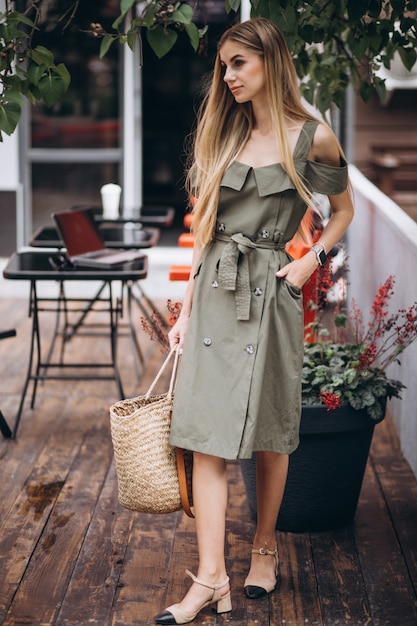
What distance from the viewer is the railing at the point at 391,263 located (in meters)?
4.56

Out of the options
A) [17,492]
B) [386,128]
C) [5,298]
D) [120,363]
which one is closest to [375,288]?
[120,363]

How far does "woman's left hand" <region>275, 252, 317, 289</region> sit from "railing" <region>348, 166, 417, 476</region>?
1.31m

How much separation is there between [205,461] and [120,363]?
11.0 ft

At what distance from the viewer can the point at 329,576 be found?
3510mm

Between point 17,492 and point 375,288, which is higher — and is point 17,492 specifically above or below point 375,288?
below

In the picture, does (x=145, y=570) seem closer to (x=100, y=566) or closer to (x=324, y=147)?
(x=100, y=566)

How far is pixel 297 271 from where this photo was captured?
3.22 meters

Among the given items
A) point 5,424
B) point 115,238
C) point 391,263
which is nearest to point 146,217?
point 115,238

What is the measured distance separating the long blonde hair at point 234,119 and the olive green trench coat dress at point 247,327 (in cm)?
4

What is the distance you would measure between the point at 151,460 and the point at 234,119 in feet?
3.67

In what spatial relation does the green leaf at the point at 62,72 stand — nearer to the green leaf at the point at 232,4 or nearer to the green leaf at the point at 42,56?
the green leaf at the point at 42,56

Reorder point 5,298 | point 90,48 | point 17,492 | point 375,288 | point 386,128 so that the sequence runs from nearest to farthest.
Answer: point 17,492, point 375,288, point 5,298, point 90,48, point 386,128

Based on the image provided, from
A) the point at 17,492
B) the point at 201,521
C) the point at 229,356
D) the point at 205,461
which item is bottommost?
the point at 17,492

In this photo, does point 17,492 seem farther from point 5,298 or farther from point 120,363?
point 5,298
